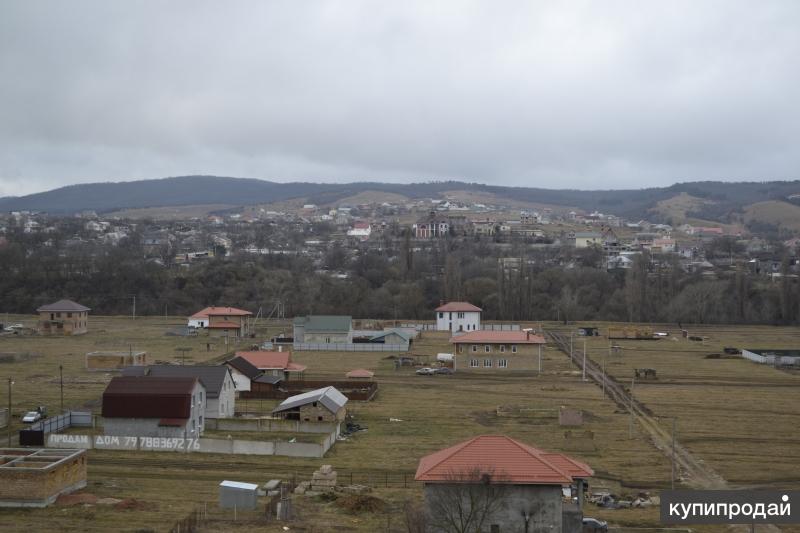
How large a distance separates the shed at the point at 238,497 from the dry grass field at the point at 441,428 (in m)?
0.88

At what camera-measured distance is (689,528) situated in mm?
20344

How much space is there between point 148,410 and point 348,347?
31215mm

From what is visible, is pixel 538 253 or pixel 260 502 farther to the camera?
pixel 538 253

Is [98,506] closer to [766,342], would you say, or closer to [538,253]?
[766,342]

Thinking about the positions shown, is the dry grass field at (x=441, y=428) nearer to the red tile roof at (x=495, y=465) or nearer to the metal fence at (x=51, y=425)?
the metal fence at (x=51, y=425)

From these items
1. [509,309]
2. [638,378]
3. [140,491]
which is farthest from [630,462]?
[509,309]

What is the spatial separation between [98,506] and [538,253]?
108 meters

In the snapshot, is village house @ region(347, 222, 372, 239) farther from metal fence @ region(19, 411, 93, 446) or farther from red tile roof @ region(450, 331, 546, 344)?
metal fence @ region(19, 411, 93, 446)

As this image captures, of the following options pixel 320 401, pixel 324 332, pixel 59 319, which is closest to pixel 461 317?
pixel 324 332

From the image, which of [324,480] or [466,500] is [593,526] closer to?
[466,500]

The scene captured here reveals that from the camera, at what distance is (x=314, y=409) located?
106 feet

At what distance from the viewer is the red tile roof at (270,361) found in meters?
44.3

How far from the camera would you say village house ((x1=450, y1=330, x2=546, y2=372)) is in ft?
162

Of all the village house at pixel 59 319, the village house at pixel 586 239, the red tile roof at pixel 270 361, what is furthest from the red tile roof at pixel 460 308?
the village house at pixel 586 239
